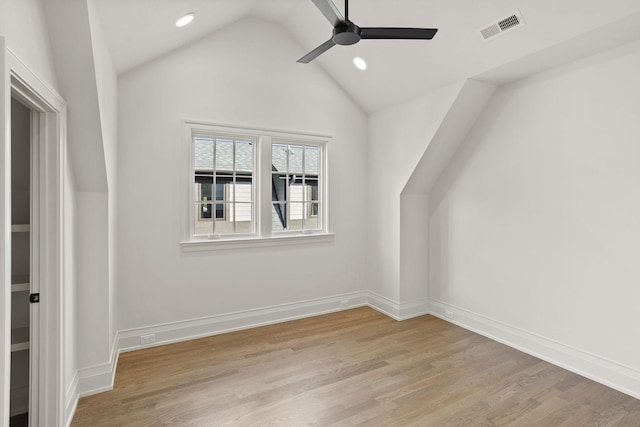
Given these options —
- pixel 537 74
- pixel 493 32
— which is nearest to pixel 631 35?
pixel 537 74

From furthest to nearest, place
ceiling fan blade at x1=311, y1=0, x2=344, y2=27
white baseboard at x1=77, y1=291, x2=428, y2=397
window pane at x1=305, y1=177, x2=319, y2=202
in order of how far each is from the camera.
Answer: window pane at x1=305, y1=177, x2=319, y2=202 < white baseboard at x1=77, y1=291, x2=428, y2=397 < ceiling fan blade at x1=311, y1=0, x2=344, y2=27

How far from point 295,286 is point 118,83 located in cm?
272

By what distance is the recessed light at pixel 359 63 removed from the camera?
3.62m

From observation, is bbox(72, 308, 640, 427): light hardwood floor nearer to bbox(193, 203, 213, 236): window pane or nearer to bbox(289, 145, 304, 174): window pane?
bbox(193, 203, 213, 236): window pane

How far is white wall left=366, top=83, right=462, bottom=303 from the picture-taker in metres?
3.58

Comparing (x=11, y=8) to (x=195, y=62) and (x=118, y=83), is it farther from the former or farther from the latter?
(x=195, y=62)

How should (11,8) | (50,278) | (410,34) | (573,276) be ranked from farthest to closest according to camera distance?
(573,276) < (410,34) < (50,278) < (11,8)

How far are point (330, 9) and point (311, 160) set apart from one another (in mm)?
2353

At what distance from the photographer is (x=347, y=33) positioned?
2094 millimetres

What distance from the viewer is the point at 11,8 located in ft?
4.44

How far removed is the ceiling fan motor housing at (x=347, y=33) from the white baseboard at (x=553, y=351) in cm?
299

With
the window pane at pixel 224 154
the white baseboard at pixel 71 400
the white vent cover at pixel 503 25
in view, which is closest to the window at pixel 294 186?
the window pane at pixel 224 154

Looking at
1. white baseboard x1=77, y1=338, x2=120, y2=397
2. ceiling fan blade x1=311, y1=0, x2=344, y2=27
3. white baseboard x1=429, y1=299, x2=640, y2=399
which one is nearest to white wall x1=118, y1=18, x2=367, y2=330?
white baseboard x1=77, y1=338, x2=120, y2=397

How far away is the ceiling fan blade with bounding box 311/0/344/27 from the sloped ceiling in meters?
1.05
